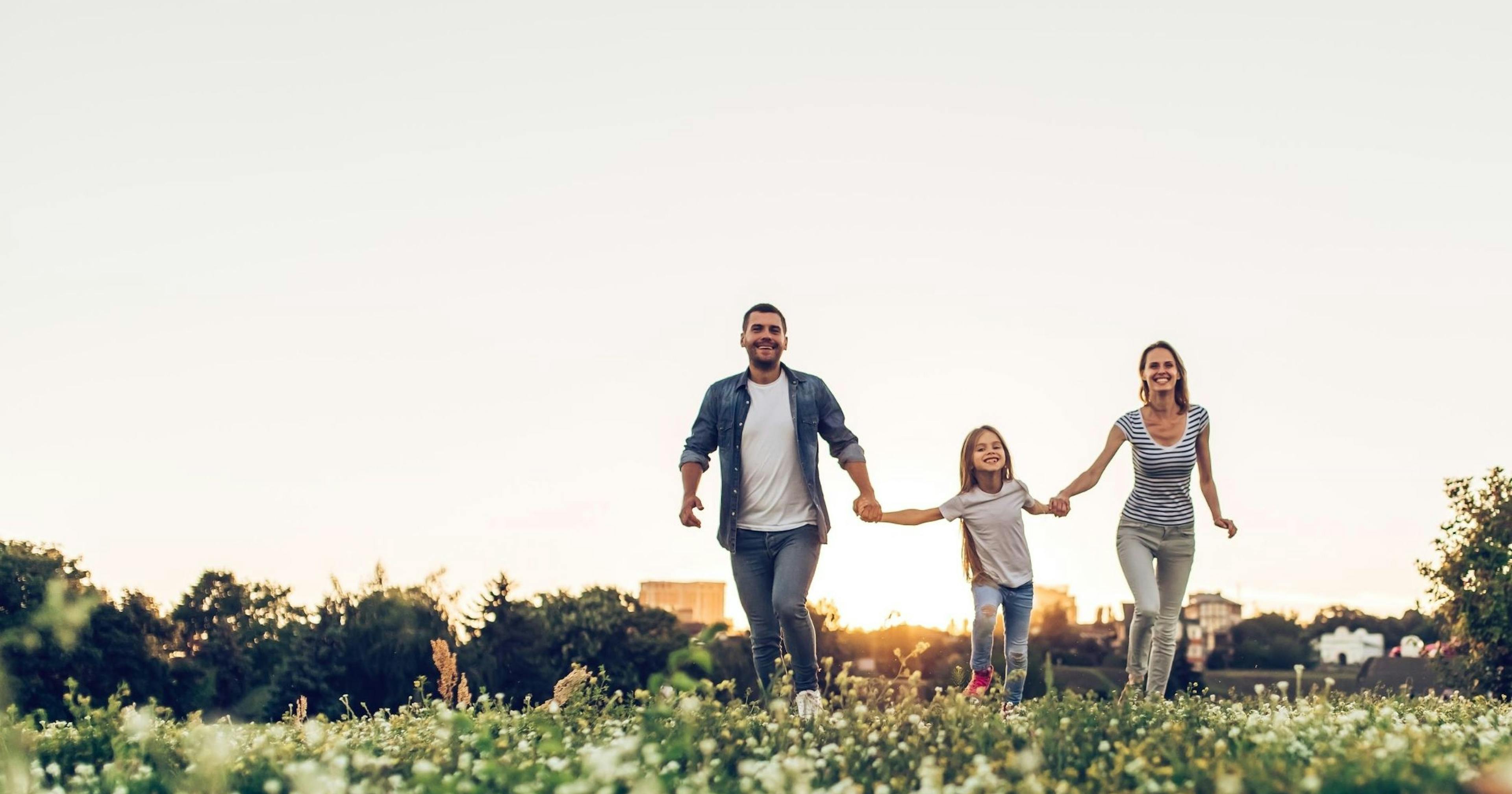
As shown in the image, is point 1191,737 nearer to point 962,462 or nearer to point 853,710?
point 853,710

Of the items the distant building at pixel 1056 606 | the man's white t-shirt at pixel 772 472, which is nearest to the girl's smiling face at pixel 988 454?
the man's white t-shirt at pixel 772 472

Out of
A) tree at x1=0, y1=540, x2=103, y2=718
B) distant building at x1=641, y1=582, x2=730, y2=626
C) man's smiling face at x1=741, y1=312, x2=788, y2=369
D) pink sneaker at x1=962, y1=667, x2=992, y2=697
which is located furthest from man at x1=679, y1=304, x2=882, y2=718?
distant building at x1=641, y1=582, x2=730, y2=626

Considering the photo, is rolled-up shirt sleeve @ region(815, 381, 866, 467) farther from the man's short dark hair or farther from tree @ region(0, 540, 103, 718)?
tree @ region(0, 540, 103, 718)

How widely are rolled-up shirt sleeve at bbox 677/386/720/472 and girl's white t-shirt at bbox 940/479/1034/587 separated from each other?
1985 mm

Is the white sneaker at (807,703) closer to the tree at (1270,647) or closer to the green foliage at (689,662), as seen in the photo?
the green foliage at (689,662)

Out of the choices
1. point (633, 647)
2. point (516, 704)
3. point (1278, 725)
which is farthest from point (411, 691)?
point (1278, 725)

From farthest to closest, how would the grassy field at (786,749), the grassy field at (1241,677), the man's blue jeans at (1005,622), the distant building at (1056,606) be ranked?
the distant building at (1056,606) < the grassy field at (1241,677) < the man's blue jeans at (1005,622) < the grassy field at (786,749)

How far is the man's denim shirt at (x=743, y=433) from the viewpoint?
992 cm

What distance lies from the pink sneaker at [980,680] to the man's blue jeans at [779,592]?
43.0 inches

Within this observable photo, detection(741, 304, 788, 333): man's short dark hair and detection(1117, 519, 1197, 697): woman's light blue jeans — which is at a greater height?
detection(741, 304, 788, 333): man's short dark hair

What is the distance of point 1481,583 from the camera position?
3059 cm

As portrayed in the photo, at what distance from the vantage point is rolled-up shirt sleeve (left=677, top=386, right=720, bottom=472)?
10.2 meters

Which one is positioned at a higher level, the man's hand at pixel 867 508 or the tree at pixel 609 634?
the man's hand at pixel 867 508

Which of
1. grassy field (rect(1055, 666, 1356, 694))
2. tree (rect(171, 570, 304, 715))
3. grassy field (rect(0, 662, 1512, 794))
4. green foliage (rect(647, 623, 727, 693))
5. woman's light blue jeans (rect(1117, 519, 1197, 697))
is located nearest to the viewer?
grassy field (rect(0, 662, 1512, 794))
